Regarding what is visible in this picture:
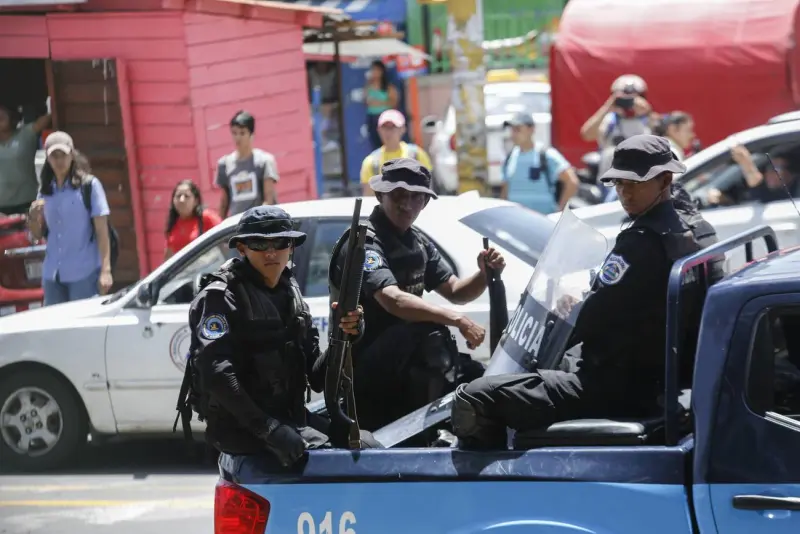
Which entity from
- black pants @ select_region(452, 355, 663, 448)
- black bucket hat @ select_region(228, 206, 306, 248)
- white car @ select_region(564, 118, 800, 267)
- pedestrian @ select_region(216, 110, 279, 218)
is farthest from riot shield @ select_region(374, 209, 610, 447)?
pedestrian @ select_region(216, 110, 279, 218)

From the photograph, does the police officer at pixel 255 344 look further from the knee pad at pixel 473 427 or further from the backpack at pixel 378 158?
the backpack at pixel 378 158

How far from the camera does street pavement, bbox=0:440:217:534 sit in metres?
6.62

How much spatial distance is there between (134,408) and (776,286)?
15.9 ft

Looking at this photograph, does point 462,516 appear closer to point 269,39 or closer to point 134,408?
point 134,408

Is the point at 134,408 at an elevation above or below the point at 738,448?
below

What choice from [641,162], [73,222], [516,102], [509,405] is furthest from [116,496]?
[516,102]

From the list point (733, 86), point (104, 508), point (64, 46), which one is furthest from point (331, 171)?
point (104, 508)

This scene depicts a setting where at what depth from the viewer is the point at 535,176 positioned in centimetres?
1035

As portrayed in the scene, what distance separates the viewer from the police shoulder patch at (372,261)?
5000mm

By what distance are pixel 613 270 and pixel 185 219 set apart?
548 cm

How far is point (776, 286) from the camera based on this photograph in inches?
129

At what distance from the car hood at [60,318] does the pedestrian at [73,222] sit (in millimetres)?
1443

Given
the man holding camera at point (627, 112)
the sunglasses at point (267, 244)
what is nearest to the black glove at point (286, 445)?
the sunglasses at point (267, 244)

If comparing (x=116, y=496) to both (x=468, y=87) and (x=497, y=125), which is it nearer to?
(x=468, y=87)
